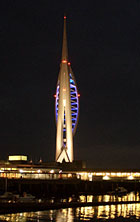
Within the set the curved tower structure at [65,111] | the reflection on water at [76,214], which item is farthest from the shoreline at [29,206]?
the curved tower structure at [65,111]

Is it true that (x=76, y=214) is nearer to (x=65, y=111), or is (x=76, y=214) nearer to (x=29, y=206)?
(x=29, y=206)

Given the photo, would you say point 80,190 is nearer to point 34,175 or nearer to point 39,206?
point 34,175

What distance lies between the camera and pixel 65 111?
147 metres

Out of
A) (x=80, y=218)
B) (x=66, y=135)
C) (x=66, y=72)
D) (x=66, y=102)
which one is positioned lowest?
(x=80, y=218)

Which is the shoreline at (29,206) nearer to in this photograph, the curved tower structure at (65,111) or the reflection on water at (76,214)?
the reflection on water at (76,214)

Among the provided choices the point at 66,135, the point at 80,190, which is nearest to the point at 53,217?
the point at 80,190

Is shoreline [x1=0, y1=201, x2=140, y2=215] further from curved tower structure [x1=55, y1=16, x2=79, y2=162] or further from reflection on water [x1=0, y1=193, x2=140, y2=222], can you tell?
curved tower structure [x1=55, y1=16, x2=79, y2=162]

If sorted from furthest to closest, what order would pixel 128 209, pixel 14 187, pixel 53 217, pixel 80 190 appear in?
pixel 80 190 < pixel 14 187 < pixel 128 209 < pixel 53 217

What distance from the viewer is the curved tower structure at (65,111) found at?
145125 mm

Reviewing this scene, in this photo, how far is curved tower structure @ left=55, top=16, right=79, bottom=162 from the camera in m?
145

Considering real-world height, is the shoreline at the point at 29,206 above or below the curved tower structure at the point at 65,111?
below

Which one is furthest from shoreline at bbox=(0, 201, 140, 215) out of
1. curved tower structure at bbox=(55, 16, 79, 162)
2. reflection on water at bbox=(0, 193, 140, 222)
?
curved tower structure at bbox=(55, 16, 79, 162)

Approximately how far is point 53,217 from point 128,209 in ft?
39.2

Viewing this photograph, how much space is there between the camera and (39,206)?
47219 mm
